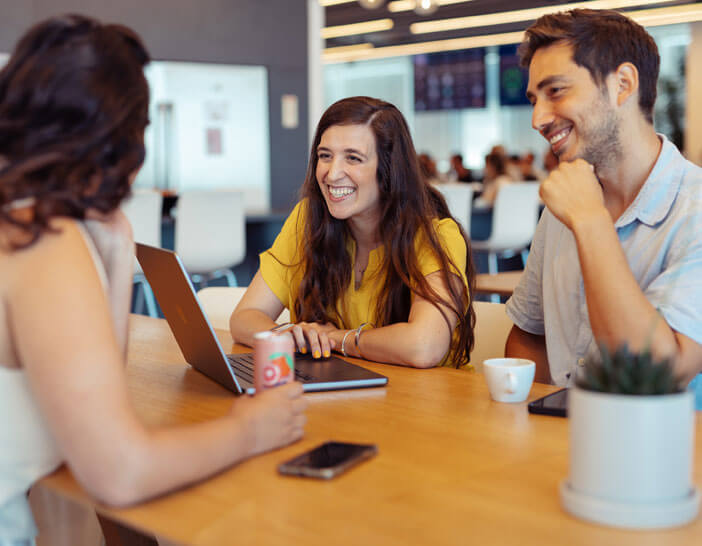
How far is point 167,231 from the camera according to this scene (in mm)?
5309

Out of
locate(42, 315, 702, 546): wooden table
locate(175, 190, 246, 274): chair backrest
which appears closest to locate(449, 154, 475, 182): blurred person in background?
locate(175, 190, 246, 274): chair backrest

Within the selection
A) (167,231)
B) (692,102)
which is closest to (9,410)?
(167,231)

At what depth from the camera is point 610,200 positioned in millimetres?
1687

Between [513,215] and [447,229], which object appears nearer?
[447,229]

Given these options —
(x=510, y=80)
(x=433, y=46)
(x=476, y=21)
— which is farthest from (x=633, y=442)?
(x=510, y=80)

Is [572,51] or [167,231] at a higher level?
[572,51]

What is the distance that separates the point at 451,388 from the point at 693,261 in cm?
49

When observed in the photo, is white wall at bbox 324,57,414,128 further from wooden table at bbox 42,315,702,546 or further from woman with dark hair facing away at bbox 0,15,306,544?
woman with dark hair facing away at bbox 0,15,306,544

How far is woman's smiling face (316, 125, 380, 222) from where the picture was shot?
199cm

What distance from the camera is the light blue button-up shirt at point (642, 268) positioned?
1.42m

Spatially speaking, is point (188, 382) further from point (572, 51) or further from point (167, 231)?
point (167, 231)

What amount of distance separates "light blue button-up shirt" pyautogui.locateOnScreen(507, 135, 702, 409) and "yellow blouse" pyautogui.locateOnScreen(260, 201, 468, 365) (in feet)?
0.59

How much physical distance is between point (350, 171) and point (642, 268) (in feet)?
2.49

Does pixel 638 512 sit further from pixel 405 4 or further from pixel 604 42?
pixel 405 4
